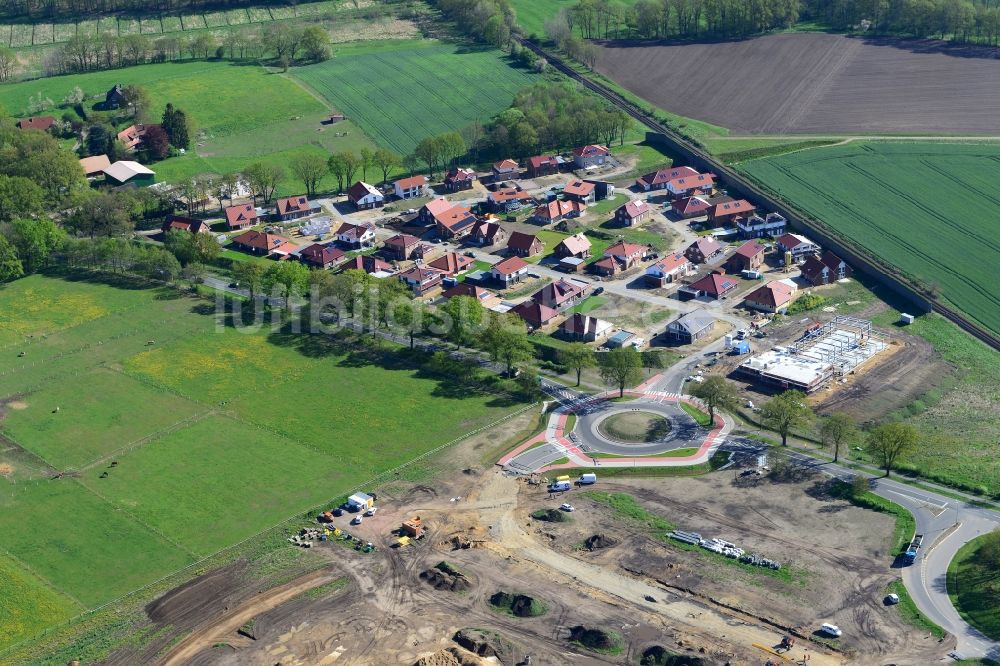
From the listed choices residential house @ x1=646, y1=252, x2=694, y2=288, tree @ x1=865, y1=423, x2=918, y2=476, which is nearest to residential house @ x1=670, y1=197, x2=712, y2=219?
residential house @ x1=646, y1=252, x2=694, y2=288

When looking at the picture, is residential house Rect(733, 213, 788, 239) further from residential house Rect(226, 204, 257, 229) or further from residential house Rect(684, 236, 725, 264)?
residential house Rect(226, 204, 257, 229)

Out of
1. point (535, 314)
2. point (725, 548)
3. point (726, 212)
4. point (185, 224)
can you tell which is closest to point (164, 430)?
point (535, 314)

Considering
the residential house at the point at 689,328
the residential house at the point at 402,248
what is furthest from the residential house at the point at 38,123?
the residential house at the point at 689,328

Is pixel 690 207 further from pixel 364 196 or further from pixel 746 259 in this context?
pixel 364 196

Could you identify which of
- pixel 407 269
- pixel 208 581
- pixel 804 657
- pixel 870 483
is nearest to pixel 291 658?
pixel 208 581

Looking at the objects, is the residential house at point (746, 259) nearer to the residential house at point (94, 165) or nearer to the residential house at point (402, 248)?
the residential house at point (402, 248)

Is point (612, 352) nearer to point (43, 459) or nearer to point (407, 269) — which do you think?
point (407, 269)
